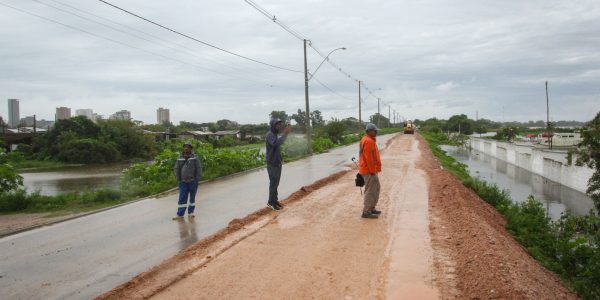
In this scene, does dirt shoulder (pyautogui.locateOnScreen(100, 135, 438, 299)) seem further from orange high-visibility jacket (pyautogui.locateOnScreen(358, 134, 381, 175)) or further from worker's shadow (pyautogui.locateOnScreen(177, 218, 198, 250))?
orange high-visibility jacket (pyautogui.locateOnScreen(358, 134, 381, 175))

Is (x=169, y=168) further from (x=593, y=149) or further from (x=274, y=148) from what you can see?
(x=593, y=149)

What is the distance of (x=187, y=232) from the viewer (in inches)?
341

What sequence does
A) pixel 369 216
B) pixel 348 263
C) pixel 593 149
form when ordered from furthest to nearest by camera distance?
1. pixel 593 149
2. pixel 369 216
3. pixel 348 263

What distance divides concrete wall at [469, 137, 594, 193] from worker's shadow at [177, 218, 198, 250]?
21416 millimetres

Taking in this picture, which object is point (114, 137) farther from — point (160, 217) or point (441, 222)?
point (441, 222)

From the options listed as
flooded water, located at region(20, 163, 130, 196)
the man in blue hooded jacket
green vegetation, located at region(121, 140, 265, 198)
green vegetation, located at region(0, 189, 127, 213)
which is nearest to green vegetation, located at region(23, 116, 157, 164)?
flooded water, located at region(20, 163, 130, 196)

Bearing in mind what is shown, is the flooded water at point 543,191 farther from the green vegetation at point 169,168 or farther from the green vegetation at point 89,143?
the green vegetation at point 89,143

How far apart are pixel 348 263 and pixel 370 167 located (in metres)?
3.17

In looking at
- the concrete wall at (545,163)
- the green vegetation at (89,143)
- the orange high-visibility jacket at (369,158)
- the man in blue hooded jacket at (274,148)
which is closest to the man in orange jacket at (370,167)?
the orange high-visibility jacket at (369,158)

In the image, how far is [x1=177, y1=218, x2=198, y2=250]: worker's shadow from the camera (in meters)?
7.88

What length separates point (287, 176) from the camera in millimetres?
19031

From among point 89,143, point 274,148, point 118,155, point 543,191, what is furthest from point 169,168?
point 118,155

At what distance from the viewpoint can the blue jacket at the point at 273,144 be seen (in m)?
10.0

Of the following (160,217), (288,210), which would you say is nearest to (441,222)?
(288,210)
